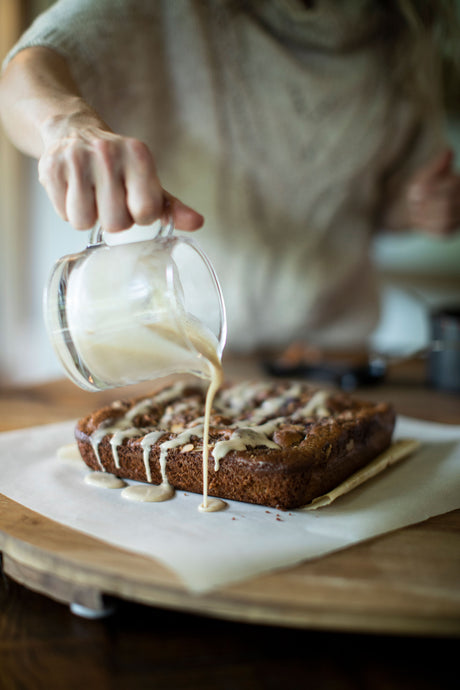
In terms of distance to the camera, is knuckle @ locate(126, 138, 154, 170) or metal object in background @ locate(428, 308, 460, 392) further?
metal object in background @ locate(428, 308, 460, 392)

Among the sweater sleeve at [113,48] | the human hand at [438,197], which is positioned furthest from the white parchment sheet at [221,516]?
the human hand at [438,197]

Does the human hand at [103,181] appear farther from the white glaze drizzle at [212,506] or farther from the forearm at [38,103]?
the white glaze drizzle at [212,506]

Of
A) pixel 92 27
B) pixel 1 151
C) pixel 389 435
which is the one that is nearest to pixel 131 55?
pixel 92 27

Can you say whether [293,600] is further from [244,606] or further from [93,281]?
[93,281]

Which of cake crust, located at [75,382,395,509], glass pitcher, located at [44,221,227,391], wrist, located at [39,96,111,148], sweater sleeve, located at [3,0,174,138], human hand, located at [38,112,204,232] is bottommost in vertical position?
cake crust, located at [75,382,395,509]

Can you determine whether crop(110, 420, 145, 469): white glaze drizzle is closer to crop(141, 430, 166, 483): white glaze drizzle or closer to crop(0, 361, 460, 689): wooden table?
crop(141, 430, 166, 483): white glaze drizzle

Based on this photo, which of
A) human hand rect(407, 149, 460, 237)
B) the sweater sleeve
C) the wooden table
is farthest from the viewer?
human hand rect(407, 149, 460, 237)

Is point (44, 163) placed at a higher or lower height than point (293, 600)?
higher

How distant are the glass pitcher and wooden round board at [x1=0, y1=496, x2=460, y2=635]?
278mm

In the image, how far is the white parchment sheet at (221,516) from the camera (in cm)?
81

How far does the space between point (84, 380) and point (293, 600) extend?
499mm

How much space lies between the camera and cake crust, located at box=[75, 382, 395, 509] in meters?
1.04

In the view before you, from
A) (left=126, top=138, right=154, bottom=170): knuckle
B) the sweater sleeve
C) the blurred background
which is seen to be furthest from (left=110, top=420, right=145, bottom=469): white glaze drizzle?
the blurred background

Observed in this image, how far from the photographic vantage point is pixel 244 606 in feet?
2.31
